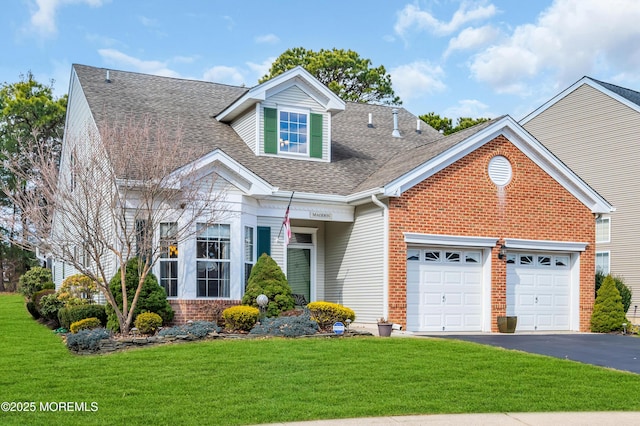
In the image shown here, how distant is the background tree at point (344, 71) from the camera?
A: 1795 inches

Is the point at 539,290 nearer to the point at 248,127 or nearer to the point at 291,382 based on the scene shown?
the point at 248,127

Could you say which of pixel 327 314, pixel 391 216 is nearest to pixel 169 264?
pixel 327 314

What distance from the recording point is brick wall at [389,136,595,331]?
19469 mm

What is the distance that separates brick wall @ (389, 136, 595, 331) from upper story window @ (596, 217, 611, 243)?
23.3ft

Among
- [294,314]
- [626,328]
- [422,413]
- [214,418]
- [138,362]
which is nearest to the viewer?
[214,418]

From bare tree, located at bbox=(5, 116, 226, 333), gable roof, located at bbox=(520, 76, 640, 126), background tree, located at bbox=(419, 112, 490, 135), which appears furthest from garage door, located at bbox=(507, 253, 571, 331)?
background tree, located at bbox=(419, 112, 490, 135)

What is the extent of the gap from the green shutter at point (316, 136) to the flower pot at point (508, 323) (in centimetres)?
741

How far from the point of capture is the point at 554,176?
854 inches

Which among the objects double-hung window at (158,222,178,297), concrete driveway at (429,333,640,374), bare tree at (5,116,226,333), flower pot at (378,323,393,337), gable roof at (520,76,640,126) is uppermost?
gable roof at (520,76,640,126)

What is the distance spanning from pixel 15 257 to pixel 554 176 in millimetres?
39019

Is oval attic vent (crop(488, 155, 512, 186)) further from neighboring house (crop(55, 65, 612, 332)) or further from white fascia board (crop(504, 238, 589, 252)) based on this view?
white fascia board (crop(504, 238, 589, 252))

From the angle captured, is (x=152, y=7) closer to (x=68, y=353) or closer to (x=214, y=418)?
(x=68, y=353)

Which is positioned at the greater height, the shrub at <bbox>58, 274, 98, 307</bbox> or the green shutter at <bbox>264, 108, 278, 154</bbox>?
the green shutter at <bbox>264, 108, 278, 154</bbox>

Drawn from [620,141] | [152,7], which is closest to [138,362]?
[152,7]
